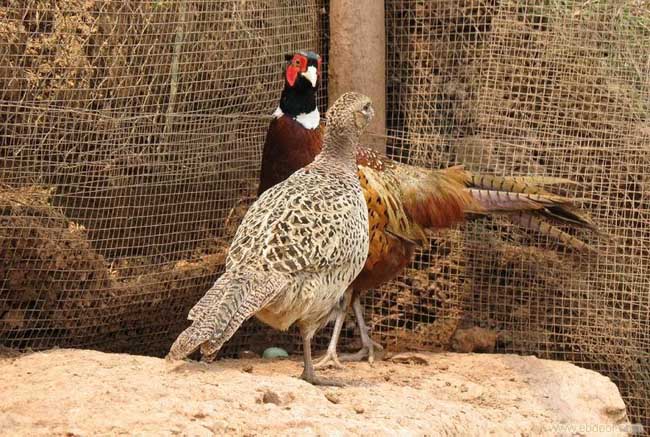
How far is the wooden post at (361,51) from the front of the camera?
265 inches

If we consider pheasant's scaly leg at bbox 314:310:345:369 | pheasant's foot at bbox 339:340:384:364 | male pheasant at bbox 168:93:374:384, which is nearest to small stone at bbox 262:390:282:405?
male pheasant at bbox 168:93:374:384

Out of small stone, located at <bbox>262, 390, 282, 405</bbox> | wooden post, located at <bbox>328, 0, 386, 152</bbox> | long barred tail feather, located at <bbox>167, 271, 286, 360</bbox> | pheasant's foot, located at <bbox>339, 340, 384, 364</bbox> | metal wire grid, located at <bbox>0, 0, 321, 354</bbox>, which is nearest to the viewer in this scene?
long barred tail feather, located at <bbox>167, 271, 286, 360</bbox>

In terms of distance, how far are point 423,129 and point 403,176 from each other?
0.59m

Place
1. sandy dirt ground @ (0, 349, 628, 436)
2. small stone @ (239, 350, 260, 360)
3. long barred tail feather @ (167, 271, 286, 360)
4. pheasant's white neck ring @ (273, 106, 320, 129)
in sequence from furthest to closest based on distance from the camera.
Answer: small stone @ (239, 350, 260, 360) < pheasant's white neck ring @ (273, 106, 320, 129) < long barred tail feather @ (167, 271, 286, 360) < sandy dirt ground @ (0, 349, 628, 436)

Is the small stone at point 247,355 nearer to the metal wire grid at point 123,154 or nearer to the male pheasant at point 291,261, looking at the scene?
the metal wire grid at point 123,154

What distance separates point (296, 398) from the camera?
4477 millimetres

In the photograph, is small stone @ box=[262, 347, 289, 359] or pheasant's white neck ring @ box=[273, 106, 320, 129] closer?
pheasant's white neck ring @ box=[273, 106, 320, 129]

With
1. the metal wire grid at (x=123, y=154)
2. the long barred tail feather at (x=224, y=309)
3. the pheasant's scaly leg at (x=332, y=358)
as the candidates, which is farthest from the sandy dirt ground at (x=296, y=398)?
the metal wire grid at (x=123, y=154)

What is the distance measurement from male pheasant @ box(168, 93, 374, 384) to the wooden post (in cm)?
165

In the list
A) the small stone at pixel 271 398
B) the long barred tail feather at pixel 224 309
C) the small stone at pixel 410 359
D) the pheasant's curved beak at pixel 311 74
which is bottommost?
the small stone at pixel 410 359

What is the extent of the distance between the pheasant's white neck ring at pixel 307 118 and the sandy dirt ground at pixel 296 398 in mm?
1392

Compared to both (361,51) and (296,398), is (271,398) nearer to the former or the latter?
(296,398)

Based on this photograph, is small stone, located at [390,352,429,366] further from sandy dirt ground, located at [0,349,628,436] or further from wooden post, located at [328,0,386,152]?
wooden post, located at [328,0,386,152]

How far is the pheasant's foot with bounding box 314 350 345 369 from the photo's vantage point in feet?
19.8
